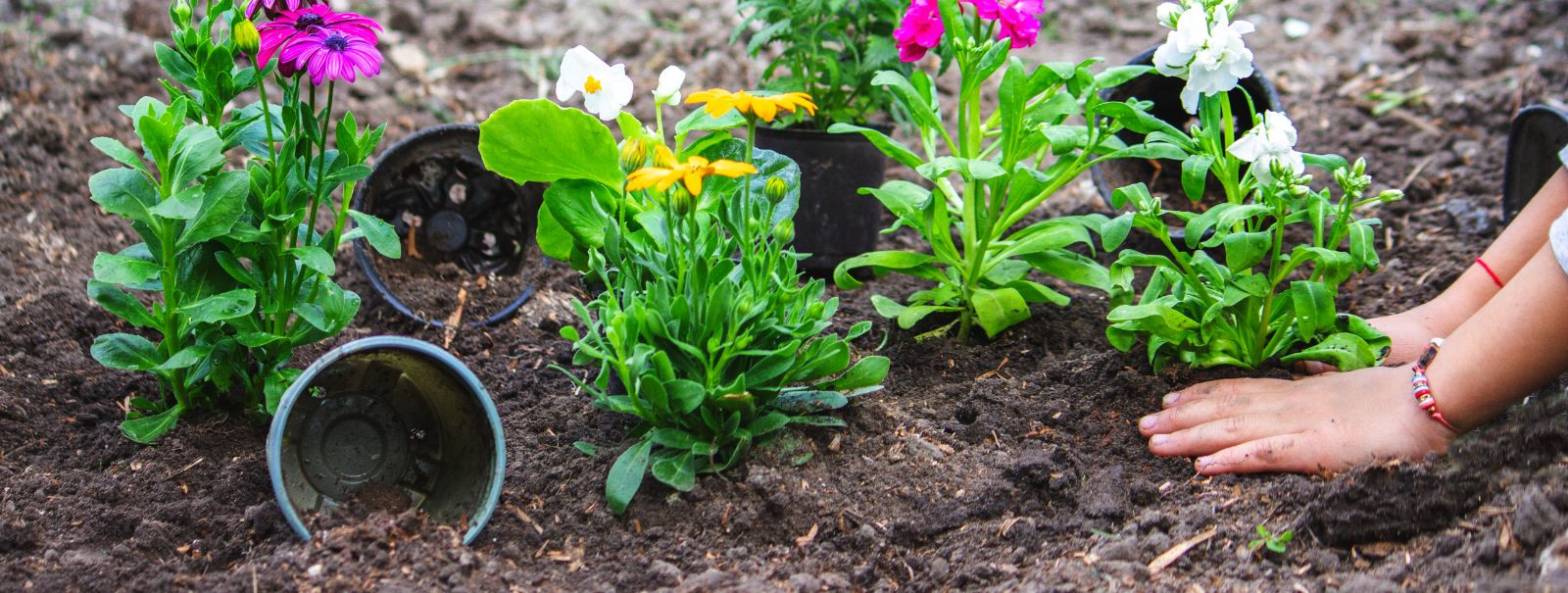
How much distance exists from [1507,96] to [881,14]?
2073 mm

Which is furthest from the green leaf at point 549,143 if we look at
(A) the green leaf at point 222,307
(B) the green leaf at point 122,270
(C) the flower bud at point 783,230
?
(B) the green leaf at point 122,270

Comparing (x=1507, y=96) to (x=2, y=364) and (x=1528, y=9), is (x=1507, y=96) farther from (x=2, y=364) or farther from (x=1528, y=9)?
(x=2, y=364)

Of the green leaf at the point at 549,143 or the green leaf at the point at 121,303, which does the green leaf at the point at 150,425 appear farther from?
the green leaf at the point at 549,143

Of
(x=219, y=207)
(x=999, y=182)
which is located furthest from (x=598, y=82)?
(x=999, y=182)

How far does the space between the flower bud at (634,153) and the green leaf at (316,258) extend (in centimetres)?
49

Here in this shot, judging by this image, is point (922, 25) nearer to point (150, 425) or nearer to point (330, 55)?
point (330, 55)

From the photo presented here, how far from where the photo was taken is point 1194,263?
206cm

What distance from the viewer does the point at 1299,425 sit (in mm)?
1911

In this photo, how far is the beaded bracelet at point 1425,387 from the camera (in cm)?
182

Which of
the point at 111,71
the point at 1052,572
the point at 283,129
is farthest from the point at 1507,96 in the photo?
the point at 111,71

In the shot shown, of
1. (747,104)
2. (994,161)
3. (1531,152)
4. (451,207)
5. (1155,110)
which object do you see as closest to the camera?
(747,104)

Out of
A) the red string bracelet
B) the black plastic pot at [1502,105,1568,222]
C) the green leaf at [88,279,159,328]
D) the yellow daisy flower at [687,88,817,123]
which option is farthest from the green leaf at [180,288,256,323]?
the black plastic pot at [1502,105,1568,222]

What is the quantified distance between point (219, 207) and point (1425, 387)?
189 cm

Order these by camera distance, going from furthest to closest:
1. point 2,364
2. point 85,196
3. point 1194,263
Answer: point 85,196
point 2,364
point 1194,263
